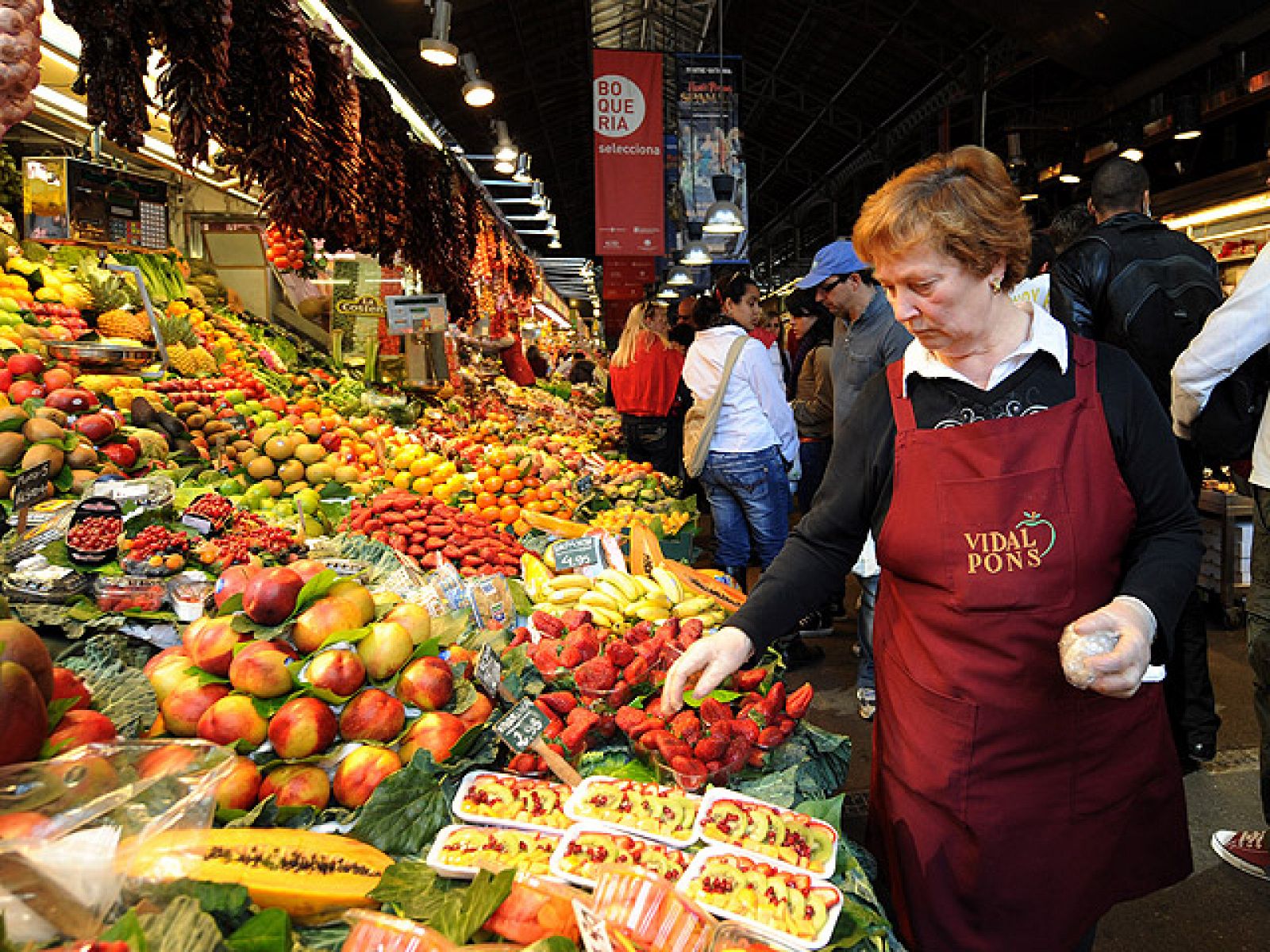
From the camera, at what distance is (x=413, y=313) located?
6789mm

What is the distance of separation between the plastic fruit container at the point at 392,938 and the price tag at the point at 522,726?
587 millimetres

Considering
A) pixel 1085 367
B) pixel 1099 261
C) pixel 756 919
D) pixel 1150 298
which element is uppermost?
pixel 1099 261

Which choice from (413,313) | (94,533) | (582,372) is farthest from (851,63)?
(94,533)

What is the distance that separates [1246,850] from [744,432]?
9.29 ft

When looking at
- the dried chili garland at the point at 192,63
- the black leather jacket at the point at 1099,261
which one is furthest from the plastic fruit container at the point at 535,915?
the dried chili garland at the point at 192,63

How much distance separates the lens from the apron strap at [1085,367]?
1.55m

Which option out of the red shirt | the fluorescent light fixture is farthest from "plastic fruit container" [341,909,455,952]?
the fluorescent light fixture

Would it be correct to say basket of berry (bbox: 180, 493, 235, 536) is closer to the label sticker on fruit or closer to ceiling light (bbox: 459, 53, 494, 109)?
the label sticker on fruit

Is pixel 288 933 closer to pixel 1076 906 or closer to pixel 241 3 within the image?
pixel 1076 906

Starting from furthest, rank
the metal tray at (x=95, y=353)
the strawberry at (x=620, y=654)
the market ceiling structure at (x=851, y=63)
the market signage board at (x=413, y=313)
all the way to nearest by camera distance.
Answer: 1. the market signage board at (x=413, y=313)
2. the market ceiling structure at (x=851, y=63)
3. the metal tray at (x=95, y=353)
4. the strawberry at (x=620, y=654)

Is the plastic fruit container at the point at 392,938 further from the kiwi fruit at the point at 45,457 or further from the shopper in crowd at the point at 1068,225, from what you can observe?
the shopper in crowd at the point at 1068,225

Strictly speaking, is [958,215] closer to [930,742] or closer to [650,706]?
[930,742]

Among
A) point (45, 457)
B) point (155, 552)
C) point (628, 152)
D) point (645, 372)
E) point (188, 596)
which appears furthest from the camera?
point (628, 152)

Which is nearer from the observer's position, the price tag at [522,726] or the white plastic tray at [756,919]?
the white plastic tray at [756,919]
